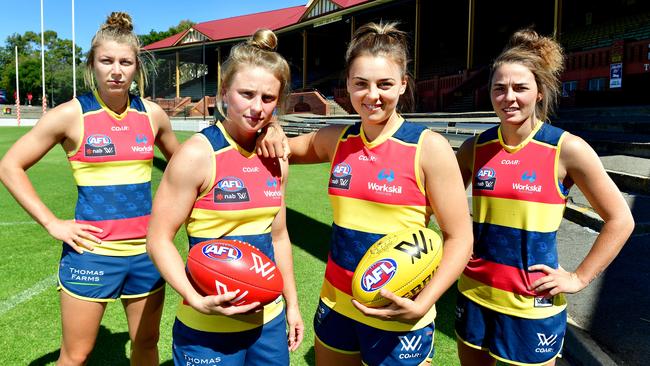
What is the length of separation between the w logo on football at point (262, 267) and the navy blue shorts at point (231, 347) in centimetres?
33

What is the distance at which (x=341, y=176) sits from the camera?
Answer: 2.27m

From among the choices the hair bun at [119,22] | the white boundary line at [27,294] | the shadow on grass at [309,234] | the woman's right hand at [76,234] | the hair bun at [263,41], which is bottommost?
the white boundary line at [27,294]

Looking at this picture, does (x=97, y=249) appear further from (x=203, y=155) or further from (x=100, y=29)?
(x=100, y=29)

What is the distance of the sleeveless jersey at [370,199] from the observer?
2121mm

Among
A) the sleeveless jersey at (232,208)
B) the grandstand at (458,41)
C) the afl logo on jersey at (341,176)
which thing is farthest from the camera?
the grandstand at (458,41)

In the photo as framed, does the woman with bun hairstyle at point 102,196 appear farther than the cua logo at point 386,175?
Yes

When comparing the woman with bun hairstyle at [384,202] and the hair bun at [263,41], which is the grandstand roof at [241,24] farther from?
the woman with bun hairstyle at [384,202]

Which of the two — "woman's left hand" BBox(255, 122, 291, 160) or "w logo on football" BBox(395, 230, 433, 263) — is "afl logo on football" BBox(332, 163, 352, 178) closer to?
"woman's left hand" BBox(255, 122, 291, 160)

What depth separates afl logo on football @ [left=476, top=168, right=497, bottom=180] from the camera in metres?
2.57

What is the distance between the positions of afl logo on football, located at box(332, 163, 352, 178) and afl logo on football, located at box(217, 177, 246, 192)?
454 millimetres

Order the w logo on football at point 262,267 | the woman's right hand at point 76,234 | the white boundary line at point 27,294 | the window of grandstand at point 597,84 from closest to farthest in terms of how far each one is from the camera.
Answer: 1. the w logo on football at point 262,267
2. the woman's right hand at point 76,234
3. the white boundary line at point 27,294
4. the window of grandstand at point 597,84

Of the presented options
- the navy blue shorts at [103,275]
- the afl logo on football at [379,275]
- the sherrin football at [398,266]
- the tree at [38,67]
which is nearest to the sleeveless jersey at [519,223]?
the sherrin football at [398,266]

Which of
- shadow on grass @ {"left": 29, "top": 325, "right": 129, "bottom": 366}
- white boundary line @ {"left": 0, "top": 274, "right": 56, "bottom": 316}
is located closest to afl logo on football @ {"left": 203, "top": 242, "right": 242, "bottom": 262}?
shadow on grass @ {"left": 29, "top": 325, "right": 129, "bottom": 366}

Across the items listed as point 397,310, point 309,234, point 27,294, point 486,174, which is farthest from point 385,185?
point 309,234
